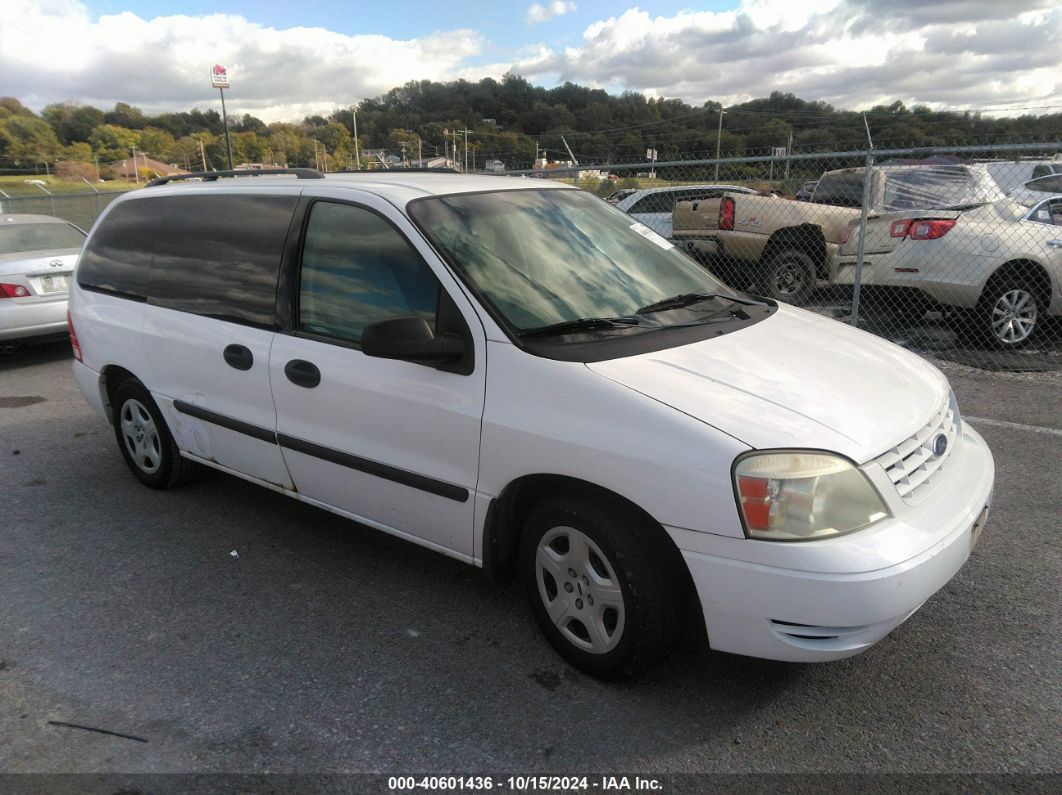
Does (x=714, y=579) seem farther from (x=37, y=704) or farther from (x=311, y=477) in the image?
(x=37, y=704)

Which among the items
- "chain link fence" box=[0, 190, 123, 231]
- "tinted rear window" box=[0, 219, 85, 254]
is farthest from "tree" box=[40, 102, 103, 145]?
"tinted rear window" box=[0, 219, 85, 254]

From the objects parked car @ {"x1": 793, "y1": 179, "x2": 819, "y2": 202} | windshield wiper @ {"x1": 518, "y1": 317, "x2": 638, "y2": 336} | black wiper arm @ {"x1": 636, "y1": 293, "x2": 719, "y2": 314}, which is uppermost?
parked car @ {"x1": 793, "y1": 179, "x2": 819, "y2": 202}

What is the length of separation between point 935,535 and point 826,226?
7.91 m

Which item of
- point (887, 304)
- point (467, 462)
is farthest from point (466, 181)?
point (887, 304)

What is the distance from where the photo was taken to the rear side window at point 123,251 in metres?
4.27

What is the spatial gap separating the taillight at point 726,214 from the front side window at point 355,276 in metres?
7.25

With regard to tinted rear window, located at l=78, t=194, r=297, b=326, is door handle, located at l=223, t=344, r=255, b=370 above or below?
below

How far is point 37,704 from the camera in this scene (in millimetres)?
2697

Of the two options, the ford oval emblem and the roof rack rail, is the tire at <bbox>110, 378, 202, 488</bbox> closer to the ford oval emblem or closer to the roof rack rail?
the roof rack rail

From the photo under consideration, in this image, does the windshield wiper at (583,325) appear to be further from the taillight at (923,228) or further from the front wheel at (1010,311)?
the front wheel at (1010,311)

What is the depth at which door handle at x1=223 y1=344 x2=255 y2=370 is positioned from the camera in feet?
11.6

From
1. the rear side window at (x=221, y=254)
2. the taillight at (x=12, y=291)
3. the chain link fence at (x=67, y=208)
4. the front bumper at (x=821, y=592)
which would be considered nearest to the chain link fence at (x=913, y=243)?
the rear side window at (x=221, y=254)

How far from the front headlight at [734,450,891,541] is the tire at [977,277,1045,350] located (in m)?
6.21

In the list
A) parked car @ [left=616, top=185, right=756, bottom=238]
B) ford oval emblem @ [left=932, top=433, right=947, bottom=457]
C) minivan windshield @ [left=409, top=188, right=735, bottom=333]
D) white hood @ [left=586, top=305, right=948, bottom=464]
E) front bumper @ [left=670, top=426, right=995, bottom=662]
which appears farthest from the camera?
parked car @ [left=616, top=185, right=756, bottom=238]
